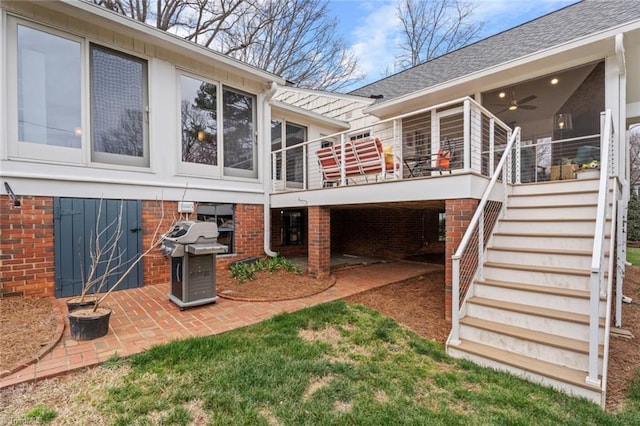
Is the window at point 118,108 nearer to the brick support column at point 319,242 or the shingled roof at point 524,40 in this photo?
the brick support column at point 319,242

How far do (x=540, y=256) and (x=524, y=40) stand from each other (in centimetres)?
608

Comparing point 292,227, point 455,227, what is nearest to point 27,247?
point 292,227

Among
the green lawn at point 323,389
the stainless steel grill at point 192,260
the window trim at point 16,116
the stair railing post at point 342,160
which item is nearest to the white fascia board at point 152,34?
the window trim at point 16,116

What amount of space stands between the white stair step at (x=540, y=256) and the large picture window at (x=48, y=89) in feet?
21.2

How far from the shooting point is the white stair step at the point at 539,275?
3.45m

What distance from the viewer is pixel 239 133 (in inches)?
274

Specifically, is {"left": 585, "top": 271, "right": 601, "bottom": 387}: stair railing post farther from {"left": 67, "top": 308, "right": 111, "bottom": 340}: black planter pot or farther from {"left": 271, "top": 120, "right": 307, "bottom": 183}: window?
{"left": 271, "top": 120, "right": 307, "bottom": 183}: window

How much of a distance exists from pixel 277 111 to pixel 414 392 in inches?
296

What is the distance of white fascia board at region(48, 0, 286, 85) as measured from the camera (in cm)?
459

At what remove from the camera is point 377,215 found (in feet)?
31.8

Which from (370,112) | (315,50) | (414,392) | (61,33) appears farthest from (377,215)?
(315,50)

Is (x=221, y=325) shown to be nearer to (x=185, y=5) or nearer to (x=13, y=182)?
(x=13, y=182)

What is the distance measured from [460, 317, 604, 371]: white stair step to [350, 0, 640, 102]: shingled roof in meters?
5.62

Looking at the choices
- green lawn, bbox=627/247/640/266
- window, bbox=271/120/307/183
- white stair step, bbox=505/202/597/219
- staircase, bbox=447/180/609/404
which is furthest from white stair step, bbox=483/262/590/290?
green lawn, bbox=627/247/640/266
